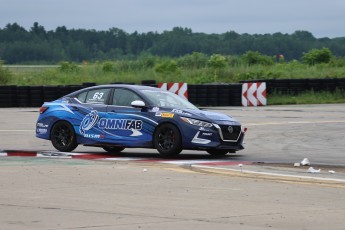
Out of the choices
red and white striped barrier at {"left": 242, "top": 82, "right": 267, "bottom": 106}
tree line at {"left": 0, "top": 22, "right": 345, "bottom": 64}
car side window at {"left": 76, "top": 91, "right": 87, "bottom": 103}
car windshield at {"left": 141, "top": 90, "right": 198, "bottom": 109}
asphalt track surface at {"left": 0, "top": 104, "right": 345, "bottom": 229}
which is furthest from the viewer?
tree line at {"left": 0, "top": 22, "right": 345, "bottom": 64}

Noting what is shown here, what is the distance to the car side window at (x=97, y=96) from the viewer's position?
741 inches

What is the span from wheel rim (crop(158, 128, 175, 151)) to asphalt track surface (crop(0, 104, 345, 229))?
34cm

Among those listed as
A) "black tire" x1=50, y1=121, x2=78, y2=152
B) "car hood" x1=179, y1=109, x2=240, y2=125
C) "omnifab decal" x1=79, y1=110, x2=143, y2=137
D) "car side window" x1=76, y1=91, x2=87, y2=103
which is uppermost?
"car side window" x1=76, y1=91, x2=87, y2=103

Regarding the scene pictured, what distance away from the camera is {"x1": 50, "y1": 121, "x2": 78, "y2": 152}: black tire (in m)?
18.9

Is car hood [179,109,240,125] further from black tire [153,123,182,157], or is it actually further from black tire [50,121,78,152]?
black tire [50,121,78,152]

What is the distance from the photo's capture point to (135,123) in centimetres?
1814

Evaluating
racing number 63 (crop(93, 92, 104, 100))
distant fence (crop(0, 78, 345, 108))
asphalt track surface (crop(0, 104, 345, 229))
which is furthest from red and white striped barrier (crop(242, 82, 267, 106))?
racing number 63 (crop(93, 92, 104, 100))

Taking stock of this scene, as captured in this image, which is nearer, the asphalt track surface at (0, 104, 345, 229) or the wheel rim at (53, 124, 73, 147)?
the asphalt track surface at (0, 104, 345, 229)

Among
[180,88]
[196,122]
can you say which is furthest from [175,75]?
[196,122]

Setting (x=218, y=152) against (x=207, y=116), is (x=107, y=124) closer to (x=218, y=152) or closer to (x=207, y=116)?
(x=207, y=116)

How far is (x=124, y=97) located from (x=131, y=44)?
11442 centimetres

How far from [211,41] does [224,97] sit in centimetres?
8422

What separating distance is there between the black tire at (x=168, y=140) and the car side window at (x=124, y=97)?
0.98 m

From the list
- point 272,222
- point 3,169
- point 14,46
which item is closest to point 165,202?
point 272,222
